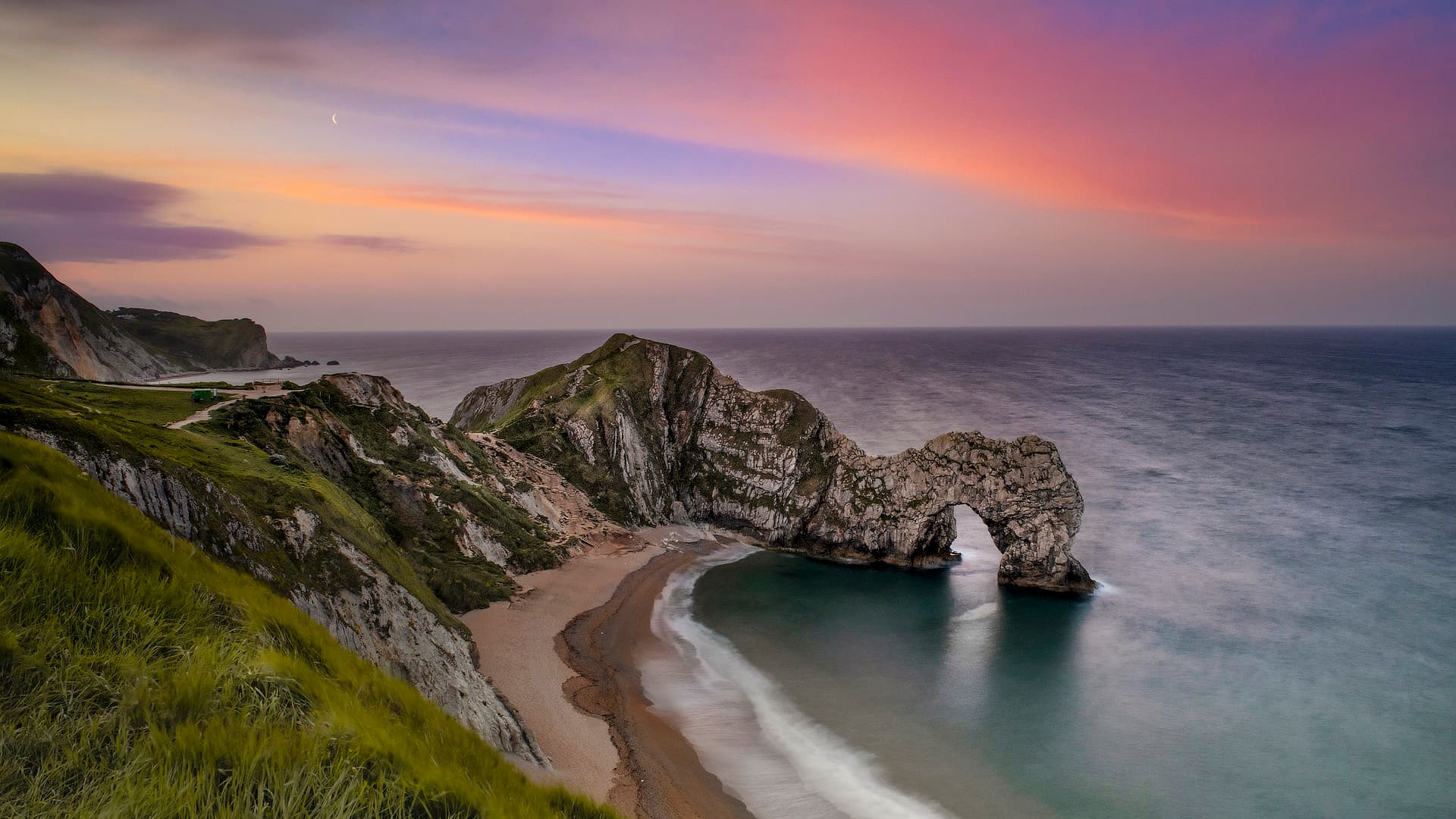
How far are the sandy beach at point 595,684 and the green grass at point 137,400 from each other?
17.1 meters

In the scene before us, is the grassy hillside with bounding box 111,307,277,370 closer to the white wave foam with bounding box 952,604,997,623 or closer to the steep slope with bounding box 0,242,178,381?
the steep slope with bounding box 0,242,178,381

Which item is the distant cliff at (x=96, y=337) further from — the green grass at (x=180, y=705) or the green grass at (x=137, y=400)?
the green grass at (x=180, y=705)

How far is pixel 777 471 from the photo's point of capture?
5744cm

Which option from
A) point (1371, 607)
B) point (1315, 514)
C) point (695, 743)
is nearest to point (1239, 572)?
point (1371, 607)

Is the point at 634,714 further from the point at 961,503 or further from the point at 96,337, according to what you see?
the point at 96,337

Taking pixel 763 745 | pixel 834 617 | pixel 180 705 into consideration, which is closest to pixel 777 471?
pixel 834 617

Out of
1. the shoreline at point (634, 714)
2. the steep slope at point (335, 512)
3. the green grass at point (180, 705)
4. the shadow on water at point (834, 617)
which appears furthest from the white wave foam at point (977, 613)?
the green grass at point (180, 705)

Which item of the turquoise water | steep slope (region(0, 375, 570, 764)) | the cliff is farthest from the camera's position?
the cliff

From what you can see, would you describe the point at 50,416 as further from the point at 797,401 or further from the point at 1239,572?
the point at 1239,572

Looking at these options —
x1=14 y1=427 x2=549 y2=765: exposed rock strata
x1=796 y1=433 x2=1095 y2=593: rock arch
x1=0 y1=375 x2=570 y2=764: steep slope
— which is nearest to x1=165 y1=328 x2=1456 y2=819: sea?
x1=796 y1=433 x2=1095 y2=593: rock arch

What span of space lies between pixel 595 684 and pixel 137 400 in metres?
27.0

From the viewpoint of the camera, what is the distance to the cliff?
48.4m

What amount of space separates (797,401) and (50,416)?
50245mm

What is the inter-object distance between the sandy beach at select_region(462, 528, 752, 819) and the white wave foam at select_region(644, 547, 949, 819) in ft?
3.64
